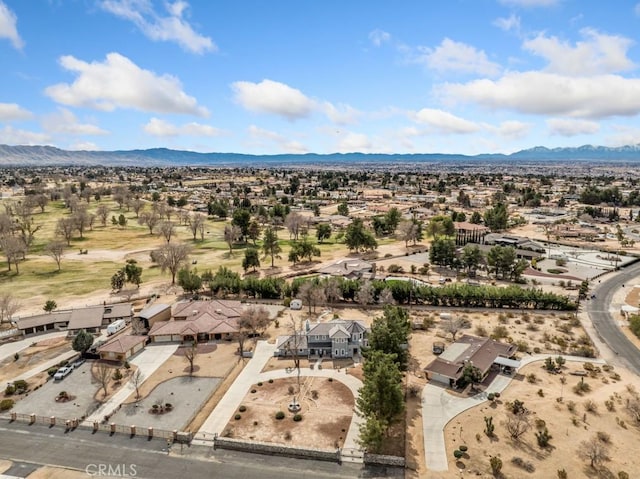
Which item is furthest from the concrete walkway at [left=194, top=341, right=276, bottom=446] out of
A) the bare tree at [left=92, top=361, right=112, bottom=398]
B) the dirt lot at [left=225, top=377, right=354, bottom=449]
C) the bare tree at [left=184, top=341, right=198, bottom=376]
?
the bare tree at [left=92, top=361, right=112, bottom=398]

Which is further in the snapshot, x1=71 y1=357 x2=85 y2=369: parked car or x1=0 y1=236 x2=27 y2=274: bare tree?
x1=0 y1=236 x2=27 y2=274: bare tree

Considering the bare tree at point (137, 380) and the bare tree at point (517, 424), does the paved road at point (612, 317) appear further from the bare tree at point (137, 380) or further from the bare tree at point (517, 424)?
the bare tree at point (137, 380)

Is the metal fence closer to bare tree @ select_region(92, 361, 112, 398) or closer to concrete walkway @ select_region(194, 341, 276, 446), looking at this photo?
concrete walkway @ select_region(194, 341, 276, 446)

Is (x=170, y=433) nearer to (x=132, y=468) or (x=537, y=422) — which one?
(x=132, y=468)

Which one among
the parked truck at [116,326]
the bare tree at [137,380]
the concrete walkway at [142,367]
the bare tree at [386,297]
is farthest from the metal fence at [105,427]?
the bare tree at [386,297]

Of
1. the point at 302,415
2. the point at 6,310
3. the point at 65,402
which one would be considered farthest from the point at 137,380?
the point at 6,310

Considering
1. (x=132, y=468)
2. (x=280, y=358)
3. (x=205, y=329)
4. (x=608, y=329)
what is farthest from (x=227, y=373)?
(x=608, y=329)

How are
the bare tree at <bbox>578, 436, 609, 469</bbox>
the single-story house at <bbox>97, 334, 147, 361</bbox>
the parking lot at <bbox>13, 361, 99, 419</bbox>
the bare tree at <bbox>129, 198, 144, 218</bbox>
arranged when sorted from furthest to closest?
the bare tree at <bbox>129, 198, 144, 218</bbox>
the single-story house at <bbox>97, 334, 147, 361</bbox>
the parking lot at <bbox>13, 361, 99, 419</bbox>
the bare tree at <bbox>578, 436, 609, 469</bbox>
